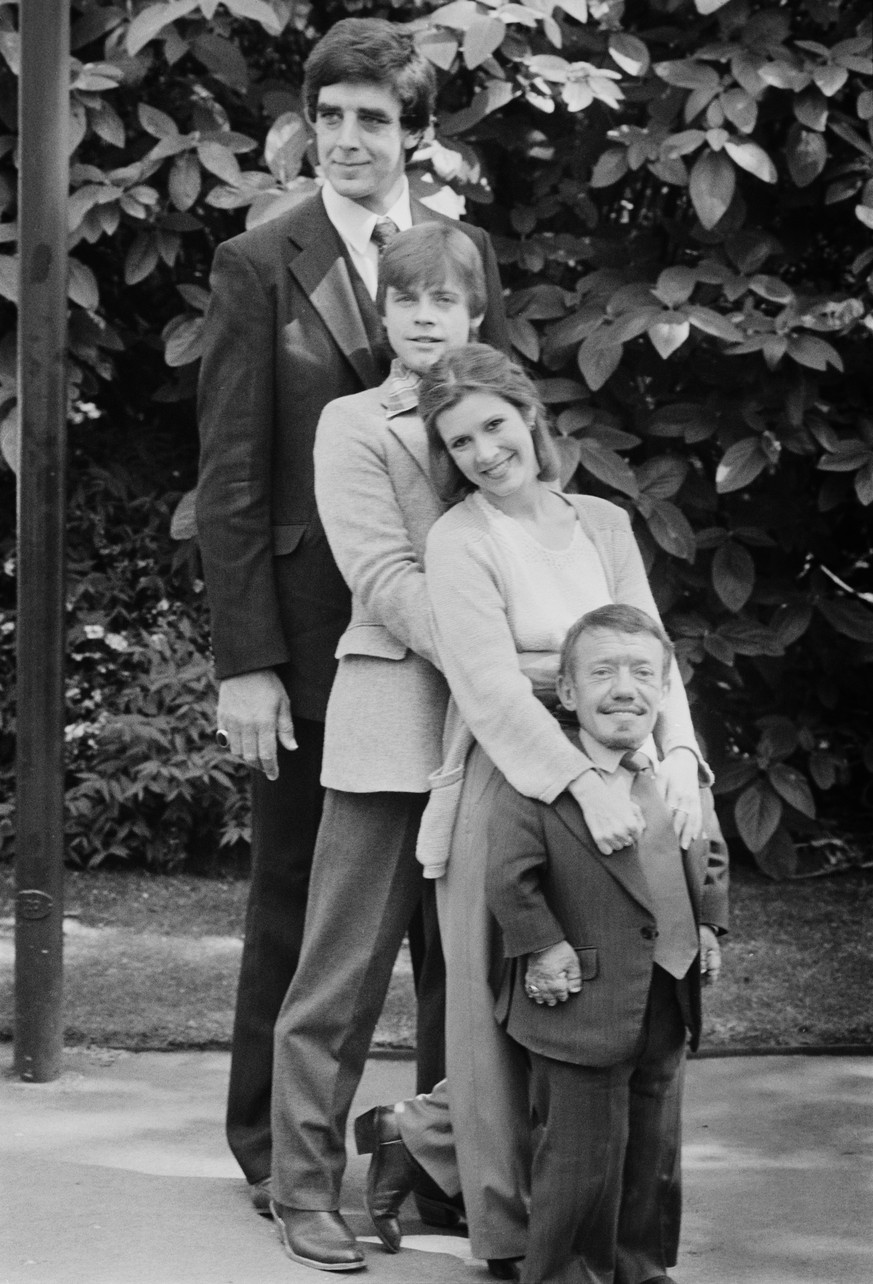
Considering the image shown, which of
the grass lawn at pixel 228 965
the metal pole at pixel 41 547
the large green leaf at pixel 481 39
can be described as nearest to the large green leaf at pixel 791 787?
the grass lawn at pixel 228 965

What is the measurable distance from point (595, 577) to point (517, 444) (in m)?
0.26

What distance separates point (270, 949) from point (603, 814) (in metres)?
0.90

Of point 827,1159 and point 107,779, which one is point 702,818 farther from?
point 107,779

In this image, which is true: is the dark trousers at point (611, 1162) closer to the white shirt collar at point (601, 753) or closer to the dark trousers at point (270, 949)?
the white shirt collar at point (601, 753)

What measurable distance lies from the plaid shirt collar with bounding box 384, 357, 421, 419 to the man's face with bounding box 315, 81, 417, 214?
1.26 ft

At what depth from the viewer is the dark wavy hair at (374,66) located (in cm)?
327

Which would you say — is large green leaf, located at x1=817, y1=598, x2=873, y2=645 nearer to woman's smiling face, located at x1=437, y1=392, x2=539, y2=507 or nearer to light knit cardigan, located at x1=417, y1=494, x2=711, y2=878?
light knit cardigan, located at x1=417, y1=494, x2=711, y2=878

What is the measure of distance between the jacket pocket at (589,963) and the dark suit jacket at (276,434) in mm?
747

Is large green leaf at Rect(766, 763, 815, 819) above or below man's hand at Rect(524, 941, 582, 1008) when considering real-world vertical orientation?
above

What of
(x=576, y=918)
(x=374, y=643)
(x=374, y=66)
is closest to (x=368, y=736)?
(x=374, y=643)

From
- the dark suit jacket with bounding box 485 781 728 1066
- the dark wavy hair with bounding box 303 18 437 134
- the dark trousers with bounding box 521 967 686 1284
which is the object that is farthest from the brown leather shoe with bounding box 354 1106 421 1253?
the dark wavy hair with bounding box 303 18 437 134

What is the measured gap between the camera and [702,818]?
Answer: 3.04m

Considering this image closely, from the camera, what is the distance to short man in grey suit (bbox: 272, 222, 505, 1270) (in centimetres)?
310

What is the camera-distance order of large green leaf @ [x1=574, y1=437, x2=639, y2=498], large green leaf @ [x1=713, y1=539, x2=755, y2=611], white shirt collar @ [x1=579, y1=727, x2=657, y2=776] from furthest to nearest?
large green leaf @ [x1=713, y1=539, x2=755, y2=611] → large green leaf @ [x1=574, y1=437, x2=639, y2=498] → white shirt collar @ [x1=579, y1=727, x2=657, y2=776]
